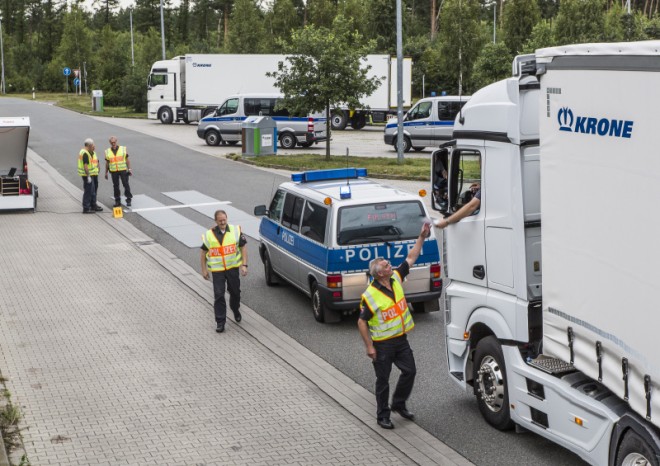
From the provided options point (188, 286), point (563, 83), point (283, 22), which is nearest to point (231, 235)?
point (188, 286)

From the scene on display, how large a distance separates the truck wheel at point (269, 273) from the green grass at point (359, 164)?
1308cm

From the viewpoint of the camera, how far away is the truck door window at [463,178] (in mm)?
9555

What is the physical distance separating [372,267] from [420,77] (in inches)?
2308

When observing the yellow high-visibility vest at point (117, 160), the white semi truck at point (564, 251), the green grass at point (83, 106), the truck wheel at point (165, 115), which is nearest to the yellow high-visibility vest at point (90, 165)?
the yellow high-visibility vest at point (117, 160)

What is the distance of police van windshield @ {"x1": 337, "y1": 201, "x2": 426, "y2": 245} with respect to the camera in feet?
43.3

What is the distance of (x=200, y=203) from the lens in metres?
24.9

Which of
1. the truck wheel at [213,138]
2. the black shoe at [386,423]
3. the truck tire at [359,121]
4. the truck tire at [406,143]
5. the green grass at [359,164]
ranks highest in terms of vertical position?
the truck tire at [359,121]

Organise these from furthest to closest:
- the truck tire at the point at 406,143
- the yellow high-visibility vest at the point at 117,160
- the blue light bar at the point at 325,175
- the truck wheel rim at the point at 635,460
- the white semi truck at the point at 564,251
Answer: the truck tire at the point at 406,143
the yellow high-visibility vest at the point at 117,160
the blue light bar at the point at 325,175
the truck wheel rim at the point at 635,460
the white semi truck at the point at 564,251

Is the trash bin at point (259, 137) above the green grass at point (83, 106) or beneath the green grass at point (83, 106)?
beneath

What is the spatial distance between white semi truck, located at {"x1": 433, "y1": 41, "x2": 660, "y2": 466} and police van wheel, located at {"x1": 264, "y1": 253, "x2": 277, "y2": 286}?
20.1ft

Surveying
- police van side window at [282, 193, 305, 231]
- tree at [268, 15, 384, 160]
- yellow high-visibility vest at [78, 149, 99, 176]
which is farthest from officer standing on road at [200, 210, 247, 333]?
tree at [268, 15, 384, 160]

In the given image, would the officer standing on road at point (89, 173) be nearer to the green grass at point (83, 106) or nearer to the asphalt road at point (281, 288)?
the asphalt road at point (281, 288)

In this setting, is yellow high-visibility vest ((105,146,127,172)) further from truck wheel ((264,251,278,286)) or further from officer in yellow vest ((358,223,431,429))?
officer in yellow vest ((358,223,431,429))

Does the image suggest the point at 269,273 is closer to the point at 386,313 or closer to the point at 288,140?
the point at 386,313
